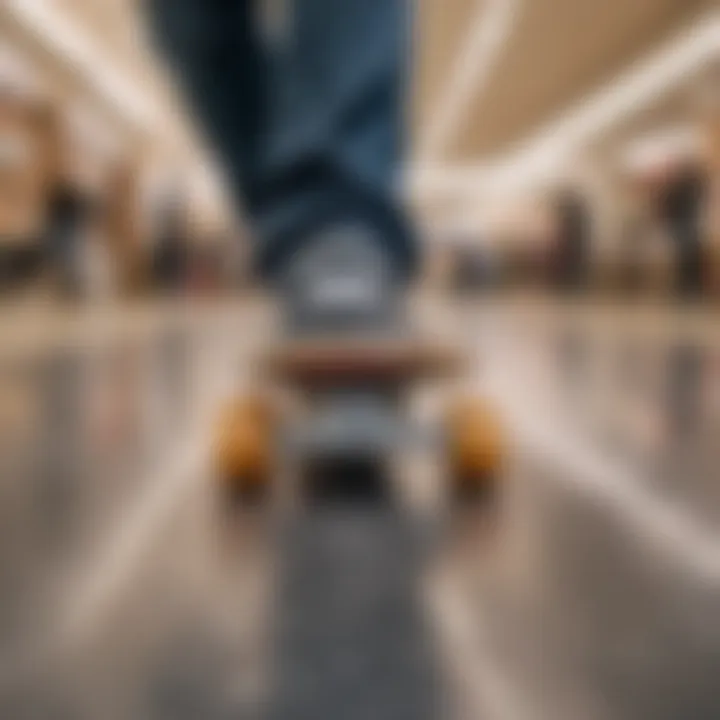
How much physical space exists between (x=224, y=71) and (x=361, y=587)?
568 millimetres

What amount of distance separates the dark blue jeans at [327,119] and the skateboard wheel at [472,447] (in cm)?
15

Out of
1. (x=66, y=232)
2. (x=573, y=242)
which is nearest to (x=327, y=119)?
(x=66, y=232)

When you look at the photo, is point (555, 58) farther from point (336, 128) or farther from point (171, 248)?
point (336, 128)

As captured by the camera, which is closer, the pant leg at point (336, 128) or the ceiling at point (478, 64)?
the pant leg at point (336, 128)

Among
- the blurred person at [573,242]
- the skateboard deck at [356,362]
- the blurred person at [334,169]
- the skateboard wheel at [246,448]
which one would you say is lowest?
the blurred person at [573,242]

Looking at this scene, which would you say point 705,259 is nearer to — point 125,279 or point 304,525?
point 125,279

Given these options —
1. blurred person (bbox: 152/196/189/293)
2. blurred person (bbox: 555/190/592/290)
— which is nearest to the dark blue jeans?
blurred person (bbox: 152/196/189/293)

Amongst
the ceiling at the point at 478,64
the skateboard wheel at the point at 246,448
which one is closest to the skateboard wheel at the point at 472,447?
the skateboard wheel at the point at 246,448

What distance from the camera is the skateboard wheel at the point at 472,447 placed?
2.42ft

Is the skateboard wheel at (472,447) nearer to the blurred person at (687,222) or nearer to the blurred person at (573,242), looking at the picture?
the blurred person at (687,222)

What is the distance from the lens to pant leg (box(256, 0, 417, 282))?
0.81 m

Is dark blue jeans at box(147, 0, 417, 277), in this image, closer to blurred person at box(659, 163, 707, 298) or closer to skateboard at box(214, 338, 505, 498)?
skateboard at box(214, 338, 505, 498)

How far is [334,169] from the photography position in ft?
2.72

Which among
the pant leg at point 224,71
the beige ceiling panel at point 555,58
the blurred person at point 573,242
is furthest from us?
the blurred person at point 573,242
